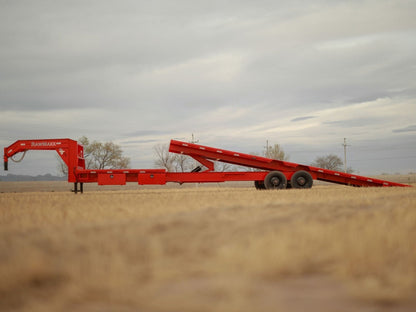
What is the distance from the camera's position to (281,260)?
1955mm

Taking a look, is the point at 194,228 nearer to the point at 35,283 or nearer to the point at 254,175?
the point at 35,283

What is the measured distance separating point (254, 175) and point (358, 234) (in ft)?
30.2

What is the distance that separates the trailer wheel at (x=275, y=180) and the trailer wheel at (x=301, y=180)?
301 millimetres

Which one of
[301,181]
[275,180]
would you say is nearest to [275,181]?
[275,180]

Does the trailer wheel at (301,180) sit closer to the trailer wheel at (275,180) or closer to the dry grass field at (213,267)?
the trailer wheel at (275,180)

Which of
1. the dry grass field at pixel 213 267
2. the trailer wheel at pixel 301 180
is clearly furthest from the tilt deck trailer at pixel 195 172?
the dry grass field at pixel 213 267

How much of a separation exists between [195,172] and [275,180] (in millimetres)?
2708

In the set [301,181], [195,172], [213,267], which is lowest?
[213,267]

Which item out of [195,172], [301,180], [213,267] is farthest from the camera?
[195,172]

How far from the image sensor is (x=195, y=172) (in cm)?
1148

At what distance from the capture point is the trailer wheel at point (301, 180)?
1126 cm

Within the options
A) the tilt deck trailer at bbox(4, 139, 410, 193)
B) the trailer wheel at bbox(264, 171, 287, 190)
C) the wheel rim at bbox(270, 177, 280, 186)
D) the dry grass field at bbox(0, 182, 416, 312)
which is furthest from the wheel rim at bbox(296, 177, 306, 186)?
the dry grass field at bbox(0, 182, 416, 312)

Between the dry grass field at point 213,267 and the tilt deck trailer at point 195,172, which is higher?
the tilt deck trailer at point 195,172

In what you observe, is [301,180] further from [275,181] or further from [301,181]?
[275,181]
